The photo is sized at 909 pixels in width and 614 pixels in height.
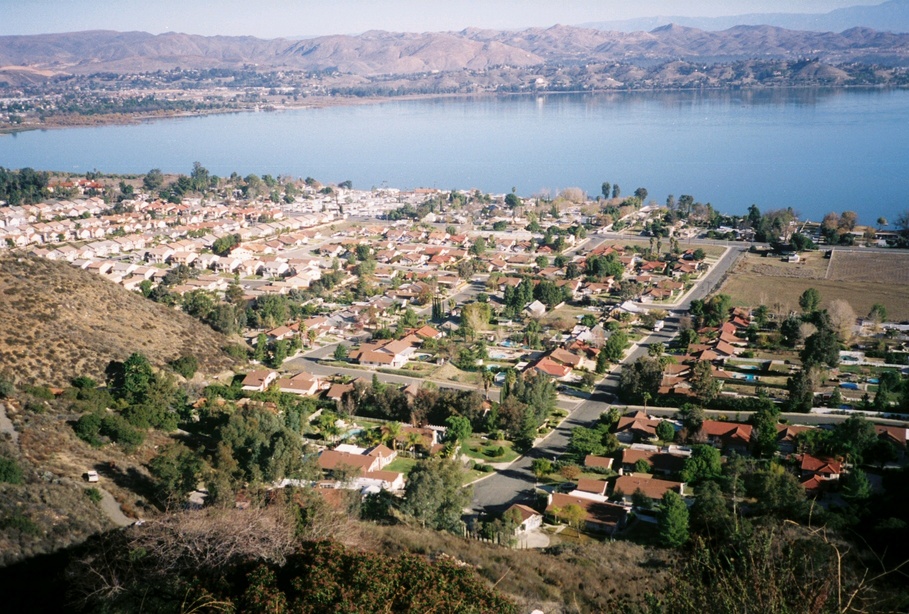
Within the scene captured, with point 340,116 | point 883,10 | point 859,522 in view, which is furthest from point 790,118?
point 883,10

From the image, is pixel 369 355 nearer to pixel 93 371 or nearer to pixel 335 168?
pixel 93 371

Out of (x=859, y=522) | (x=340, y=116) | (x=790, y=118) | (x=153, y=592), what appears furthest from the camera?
(x=340, y=116)

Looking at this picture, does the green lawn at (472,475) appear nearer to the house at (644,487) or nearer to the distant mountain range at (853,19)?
the house at (644,487)

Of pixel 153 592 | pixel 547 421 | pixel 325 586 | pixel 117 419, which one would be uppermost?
pixel 325 586

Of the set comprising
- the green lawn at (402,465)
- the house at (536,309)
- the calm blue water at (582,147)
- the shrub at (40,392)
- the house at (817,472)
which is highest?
the calm blue water at (582,147)

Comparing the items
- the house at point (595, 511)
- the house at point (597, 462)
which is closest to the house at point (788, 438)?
the house at point (597, 462)

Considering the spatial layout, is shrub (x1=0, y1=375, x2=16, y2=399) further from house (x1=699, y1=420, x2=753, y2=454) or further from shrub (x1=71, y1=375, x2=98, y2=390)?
house (x1=699, y1=420, x2=753, y2=454)

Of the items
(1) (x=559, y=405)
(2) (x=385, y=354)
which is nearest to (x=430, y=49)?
(2) (x=385, y=354)
